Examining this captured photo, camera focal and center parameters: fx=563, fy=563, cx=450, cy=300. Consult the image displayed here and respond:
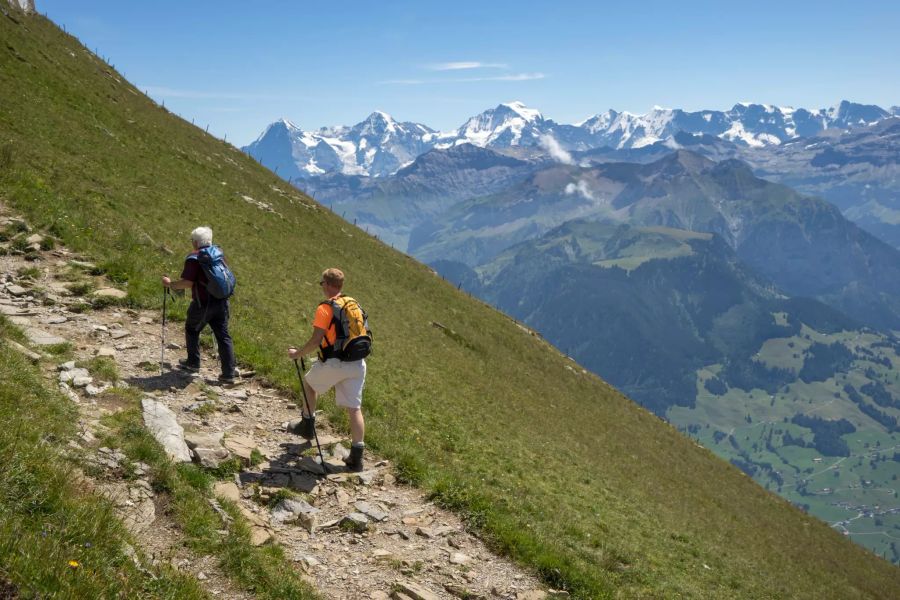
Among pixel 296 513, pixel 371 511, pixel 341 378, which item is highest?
pixel 341 378

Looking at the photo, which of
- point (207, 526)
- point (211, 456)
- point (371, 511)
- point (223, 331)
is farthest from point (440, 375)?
point (207, 526)

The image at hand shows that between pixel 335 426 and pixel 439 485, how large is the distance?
358 centimetres

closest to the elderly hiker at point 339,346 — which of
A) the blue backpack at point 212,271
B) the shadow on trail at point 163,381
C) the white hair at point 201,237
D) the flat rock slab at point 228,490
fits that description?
Result: the flat rock slab at point 228,490

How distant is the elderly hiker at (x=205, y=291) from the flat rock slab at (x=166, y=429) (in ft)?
9.29

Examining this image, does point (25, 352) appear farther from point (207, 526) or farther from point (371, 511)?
point (371, 511)

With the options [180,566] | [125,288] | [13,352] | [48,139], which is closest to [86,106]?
[48,139]

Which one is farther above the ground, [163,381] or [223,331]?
[223,331]

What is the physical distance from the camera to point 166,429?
10836 mm

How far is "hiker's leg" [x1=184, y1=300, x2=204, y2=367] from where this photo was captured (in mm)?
14125

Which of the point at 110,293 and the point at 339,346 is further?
the point at 110,293

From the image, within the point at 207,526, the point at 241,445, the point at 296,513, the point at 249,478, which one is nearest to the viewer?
the point at 207,526

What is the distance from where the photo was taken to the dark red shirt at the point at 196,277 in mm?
13797

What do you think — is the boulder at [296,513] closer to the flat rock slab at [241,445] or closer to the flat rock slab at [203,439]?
the flat rock slab at [241,445]

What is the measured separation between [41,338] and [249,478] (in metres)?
6.40
